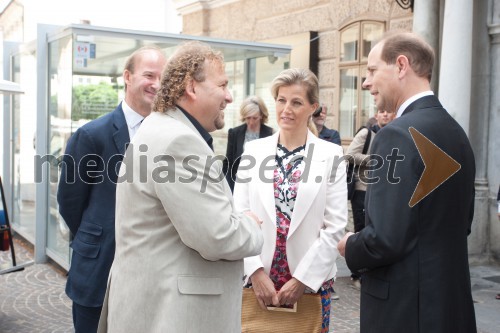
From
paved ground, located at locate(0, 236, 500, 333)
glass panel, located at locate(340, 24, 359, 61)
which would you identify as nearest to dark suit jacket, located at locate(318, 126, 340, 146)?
paved ground, located at locate(0, 236, 500, 333)

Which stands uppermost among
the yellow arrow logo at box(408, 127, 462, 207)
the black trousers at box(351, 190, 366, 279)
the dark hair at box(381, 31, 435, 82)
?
the dark hair at box(381, 31, 435, 82)

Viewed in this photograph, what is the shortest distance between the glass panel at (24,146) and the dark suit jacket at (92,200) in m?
5.10

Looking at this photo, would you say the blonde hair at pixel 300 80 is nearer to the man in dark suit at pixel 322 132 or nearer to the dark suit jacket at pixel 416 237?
the dark suit jacket at pixel 416 237

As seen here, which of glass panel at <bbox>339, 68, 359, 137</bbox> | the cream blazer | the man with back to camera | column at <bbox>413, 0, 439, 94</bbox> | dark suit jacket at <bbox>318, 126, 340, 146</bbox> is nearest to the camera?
the cream blazer

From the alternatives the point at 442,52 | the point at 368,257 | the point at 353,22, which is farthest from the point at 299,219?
the point at 353,22

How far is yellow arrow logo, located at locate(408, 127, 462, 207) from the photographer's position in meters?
2.38

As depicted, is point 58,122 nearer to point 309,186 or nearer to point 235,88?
point 235,88

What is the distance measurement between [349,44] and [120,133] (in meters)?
7.73

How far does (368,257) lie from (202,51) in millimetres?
991

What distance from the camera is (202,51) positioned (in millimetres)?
2473

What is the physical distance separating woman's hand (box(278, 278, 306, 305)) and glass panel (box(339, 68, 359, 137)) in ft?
24.9

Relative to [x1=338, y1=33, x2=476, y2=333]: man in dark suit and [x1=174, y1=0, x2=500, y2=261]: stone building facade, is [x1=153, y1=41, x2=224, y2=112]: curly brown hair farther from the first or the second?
[x1=174, y1=0, x2=500, y2=261]: stone building facade

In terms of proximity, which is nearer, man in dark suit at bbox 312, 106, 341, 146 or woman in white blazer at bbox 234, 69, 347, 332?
woman in white blazer at bbox 234, 69, 347, 332

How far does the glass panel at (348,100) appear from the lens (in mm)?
10602
